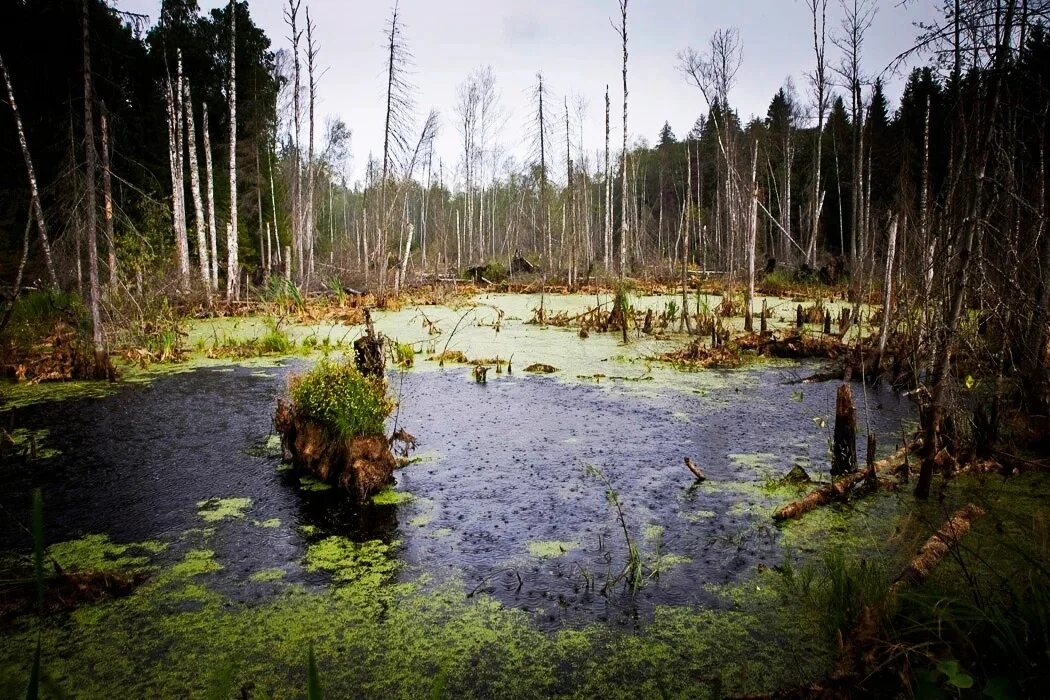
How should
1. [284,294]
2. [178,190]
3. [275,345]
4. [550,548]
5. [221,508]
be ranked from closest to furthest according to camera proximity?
[550,548]
[221,508]
[275,345]
[178,190]
[284,294]

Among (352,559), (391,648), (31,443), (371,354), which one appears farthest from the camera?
(371,354)

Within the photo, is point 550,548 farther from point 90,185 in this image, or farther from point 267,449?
point 90,185

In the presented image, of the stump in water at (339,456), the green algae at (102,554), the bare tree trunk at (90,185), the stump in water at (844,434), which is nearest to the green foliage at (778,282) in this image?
the stump in water at (844,434)

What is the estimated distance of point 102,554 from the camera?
11.5ft

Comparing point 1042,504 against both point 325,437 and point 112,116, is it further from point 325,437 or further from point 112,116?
point 112,116

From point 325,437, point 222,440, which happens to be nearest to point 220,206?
point 222,440

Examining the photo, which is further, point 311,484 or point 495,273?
point 495,273

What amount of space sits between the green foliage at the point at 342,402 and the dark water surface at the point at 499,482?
0.51m

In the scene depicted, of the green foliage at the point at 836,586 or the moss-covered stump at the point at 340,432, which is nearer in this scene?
the green foliage at the point at 836,586

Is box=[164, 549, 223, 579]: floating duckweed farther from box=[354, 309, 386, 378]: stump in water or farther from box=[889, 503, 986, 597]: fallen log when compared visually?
box=[889, 503, 986, 597]: fallen log

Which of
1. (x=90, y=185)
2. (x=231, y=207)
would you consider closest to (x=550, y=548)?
(x=90, y=185)

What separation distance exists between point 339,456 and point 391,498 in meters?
0.59

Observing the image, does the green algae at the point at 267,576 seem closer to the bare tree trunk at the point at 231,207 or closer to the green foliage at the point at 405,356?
the green foliage at the point at 405,356

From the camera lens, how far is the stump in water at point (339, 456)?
14.6 ft
